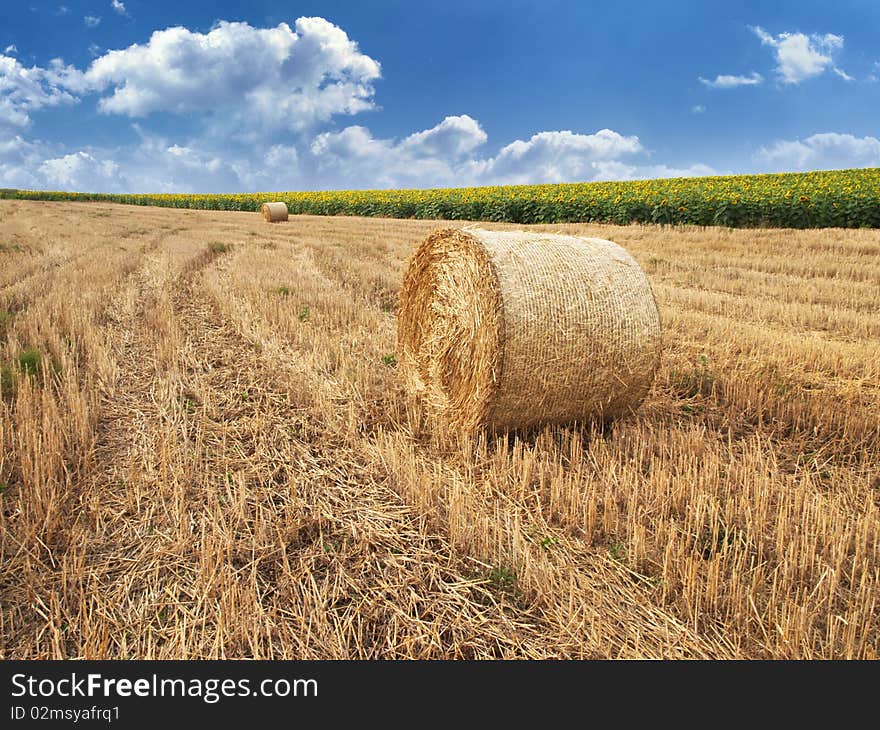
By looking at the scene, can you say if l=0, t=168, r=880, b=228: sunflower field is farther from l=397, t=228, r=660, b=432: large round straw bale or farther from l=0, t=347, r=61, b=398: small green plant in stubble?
l=0, t=347, r=61, b=398: small green plant in stubble

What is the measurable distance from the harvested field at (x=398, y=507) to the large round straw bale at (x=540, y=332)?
13.0 inches

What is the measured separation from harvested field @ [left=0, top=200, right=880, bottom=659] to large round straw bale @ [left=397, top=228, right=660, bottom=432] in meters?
0.33

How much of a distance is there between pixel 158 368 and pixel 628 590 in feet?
18.0

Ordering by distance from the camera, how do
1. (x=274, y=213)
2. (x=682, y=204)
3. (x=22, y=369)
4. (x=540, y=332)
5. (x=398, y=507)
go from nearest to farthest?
(x=398, y=507)
(x=540, y=332)
(x=22, y=369)
(x=682, y=204)
(x=274, y=213)

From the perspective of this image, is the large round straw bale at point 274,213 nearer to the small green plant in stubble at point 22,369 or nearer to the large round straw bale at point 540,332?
the small green plant in stubble at point 22,369

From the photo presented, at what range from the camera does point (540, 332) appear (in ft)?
15.3

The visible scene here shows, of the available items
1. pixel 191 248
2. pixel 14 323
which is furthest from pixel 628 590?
pixel 191 248

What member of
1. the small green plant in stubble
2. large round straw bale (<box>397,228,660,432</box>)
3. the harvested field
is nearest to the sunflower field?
the harvested field

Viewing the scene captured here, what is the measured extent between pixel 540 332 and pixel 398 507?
1.72 metres

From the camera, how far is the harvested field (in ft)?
9.41

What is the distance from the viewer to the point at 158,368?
6.68m

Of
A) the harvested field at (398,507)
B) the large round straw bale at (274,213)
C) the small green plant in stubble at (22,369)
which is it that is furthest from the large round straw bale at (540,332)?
the large round straw bale at (274,213)

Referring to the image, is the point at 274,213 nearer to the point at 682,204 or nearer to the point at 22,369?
the point at 682,204

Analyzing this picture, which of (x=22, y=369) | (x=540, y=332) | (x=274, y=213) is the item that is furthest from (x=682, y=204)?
(x=22, y=369)
